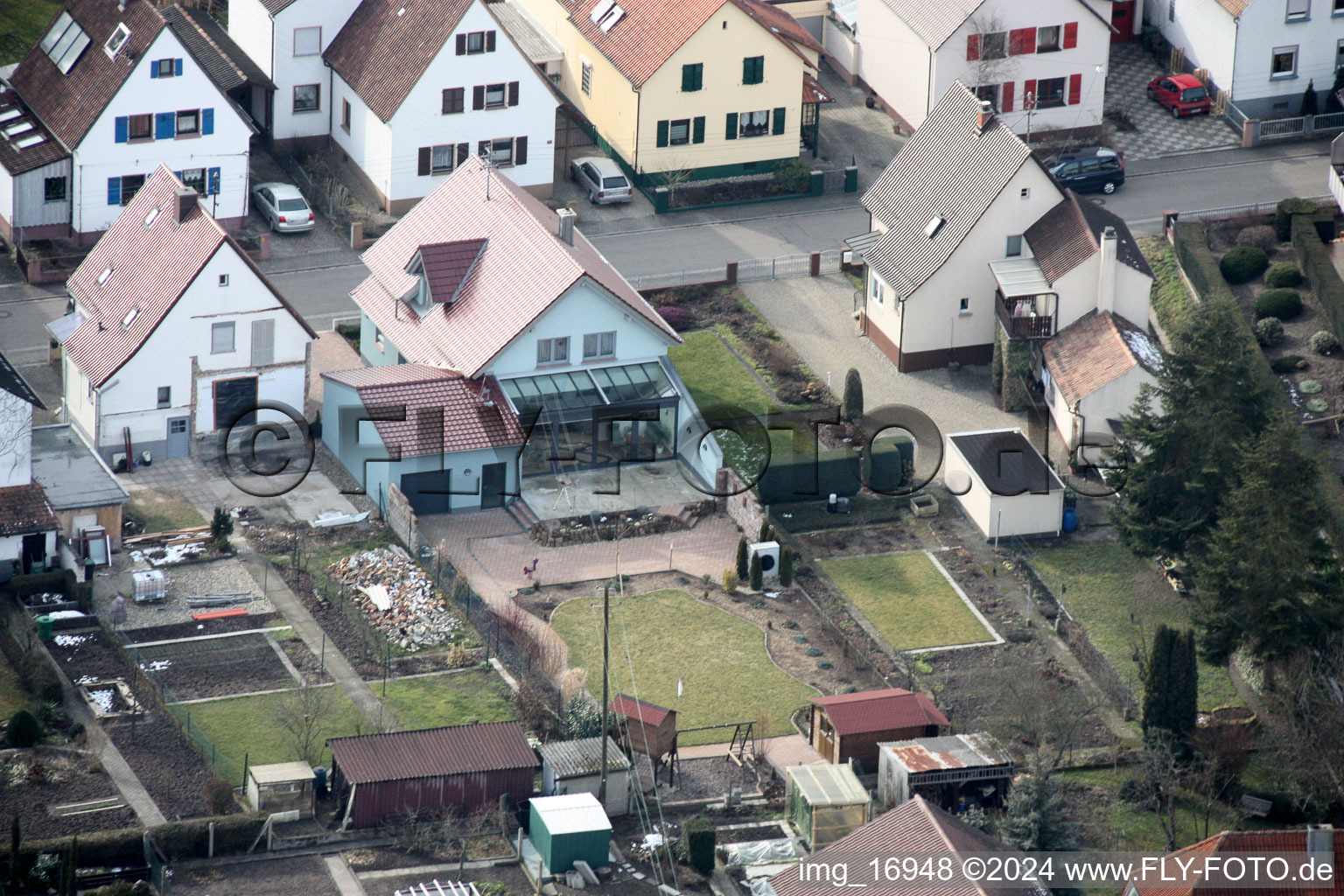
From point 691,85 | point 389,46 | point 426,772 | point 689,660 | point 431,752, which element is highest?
point 389,46

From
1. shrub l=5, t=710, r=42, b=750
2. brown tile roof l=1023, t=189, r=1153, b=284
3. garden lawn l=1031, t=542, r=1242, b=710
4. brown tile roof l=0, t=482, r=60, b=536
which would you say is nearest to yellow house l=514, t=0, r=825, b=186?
brown tile roof l=1023, t=189, r=1153, b=284

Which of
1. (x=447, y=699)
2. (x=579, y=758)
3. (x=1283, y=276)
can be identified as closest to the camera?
(x=579, y=758)

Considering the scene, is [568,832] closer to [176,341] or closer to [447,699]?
[447,699]

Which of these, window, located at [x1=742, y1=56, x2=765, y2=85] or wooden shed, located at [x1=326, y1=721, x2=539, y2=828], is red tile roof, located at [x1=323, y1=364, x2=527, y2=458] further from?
window, located at [x1=742, y1=56, x2=765, y2=85]

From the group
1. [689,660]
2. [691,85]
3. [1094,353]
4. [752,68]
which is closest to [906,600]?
[689,660]

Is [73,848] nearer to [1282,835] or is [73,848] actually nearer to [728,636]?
[728,636]

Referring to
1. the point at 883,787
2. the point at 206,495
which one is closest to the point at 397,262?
the point at 206,495
